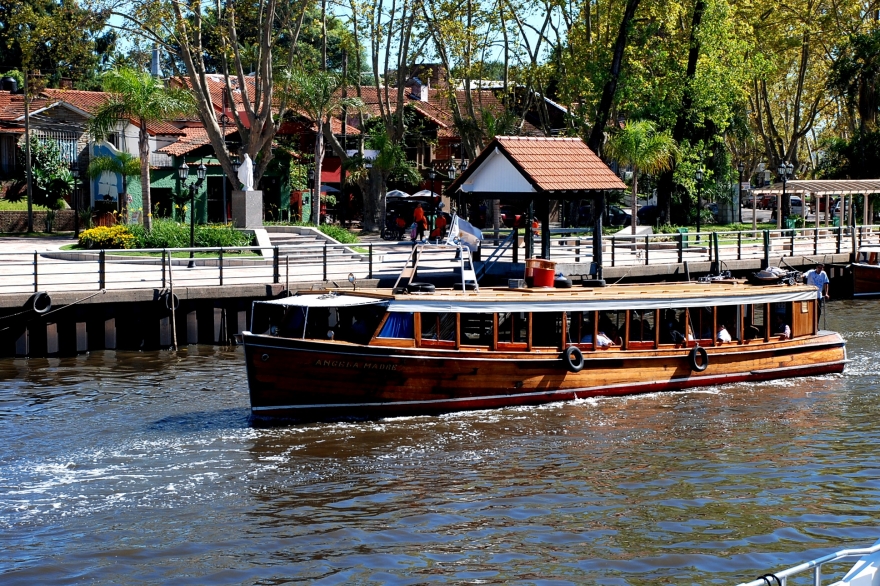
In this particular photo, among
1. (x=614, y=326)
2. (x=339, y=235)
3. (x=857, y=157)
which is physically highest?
(x=857, y=157)

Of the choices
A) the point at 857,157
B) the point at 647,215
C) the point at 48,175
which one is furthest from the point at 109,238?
the point at 857,157

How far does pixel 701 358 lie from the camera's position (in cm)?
2281

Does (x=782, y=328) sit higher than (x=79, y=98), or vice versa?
(x=79, y=98)

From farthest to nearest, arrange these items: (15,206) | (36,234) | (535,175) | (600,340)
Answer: (15,206), (36,234), (535,175), (600,340)

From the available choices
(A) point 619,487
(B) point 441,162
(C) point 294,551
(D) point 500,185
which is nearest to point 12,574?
(C) point 294,551

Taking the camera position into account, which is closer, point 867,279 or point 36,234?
point 867,279

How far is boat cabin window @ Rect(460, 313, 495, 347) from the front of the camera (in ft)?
66.2

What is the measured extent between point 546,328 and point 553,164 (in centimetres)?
608

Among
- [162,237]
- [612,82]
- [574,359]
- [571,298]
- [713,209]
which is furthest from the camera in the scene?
[713,209]

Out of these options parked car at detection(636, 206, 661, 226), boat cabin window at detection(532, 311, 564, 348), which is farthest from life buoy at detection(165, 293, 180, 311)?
parked car at detection(636, 206, 661, 226)

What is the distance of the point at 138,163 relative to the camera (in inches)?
1804

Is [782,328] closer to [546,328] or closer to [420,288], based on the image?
[546,328]

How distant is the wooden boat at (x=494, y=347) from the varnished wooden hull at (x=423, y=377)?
0.02 m

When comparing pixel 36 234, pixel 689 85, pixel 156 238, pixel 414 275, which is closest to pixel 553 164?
pixel 414 275
